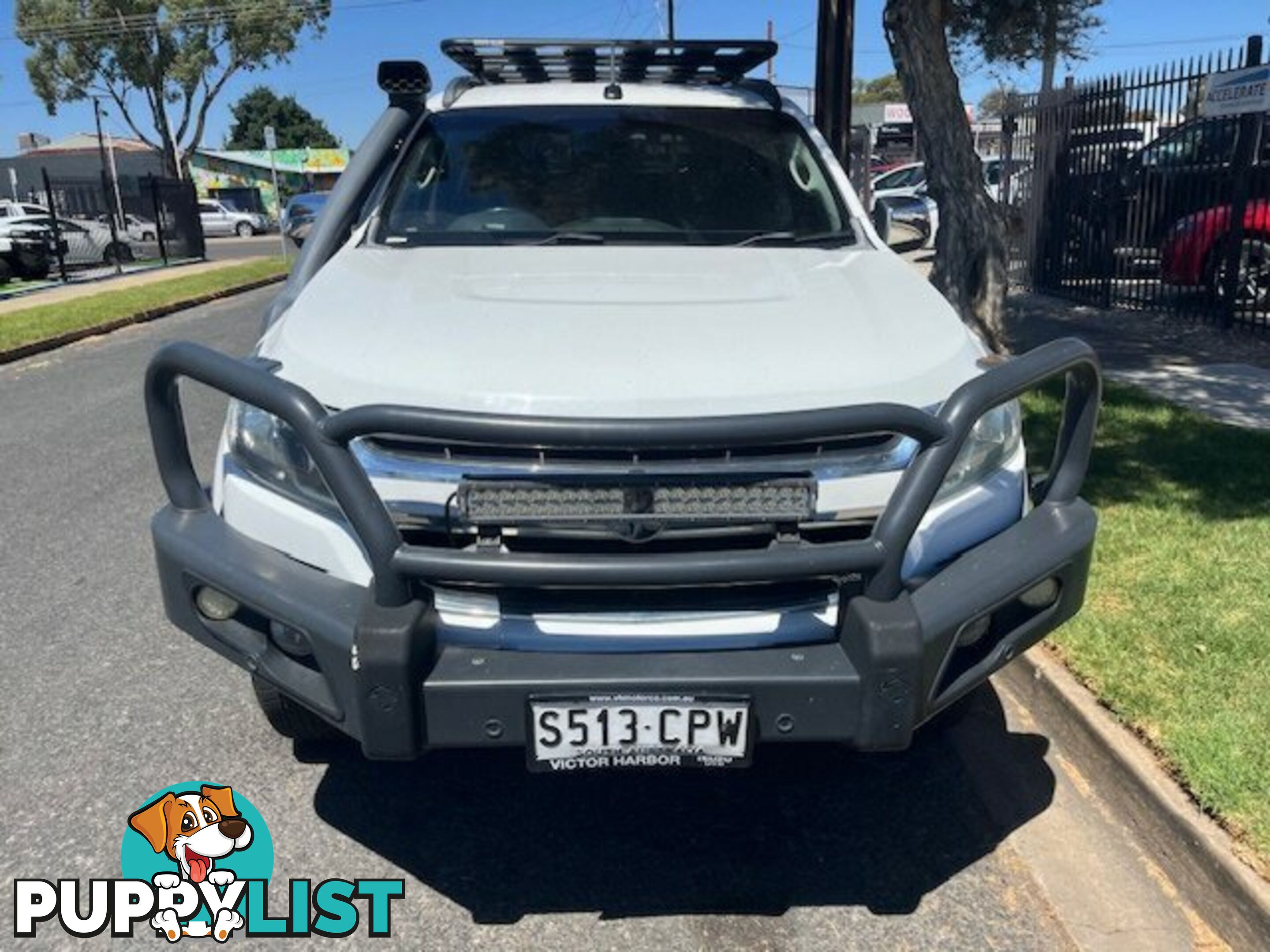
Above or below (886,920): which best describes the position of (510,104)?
above

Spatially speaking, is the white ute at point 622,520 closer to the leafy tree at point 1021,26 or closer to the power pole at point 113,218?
the leafy tree at point 1021,26

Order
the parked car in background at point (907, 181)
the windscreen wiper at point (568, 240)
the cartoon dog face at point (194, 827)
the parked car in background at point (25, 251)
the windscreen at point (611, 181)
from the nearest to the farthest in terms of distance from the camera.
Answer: the cartoon dog face at point (194, 827) → the windscreen wiper at point (568, 240) → the windscreen at point (611, 181) → the parked car in background at point (25, 251) → the parked car in background at point (907, 181)

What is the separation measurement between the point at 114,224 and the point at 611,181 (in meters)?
20.5

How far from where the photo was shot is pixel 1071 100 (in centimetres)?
1222

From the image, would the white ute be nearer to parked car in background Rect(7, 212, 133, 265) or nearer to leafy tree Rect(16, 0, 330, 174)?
parked car in background Rect(7, 212, 133, 265)

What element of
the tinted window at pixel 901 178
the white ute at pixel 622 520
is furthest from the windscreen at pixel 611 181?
the tinted window at pixel 901 178

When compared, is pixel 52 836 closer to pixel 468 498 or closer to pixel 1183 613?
pixel 468 498

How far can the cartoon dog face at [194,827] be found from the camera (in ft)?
9.78

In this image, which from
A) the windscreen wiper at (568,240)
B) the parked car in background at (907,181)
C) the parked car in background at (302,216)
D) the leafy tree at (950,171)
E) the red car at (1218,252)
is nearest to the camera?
the windscreen wiper at (568,240)

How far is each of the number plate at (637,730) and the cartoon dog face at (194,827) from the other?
113 cm

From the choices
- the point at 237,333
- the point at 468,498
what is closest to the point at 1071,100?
the point at 237,333

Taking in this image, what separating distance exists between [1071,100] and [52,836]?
12.2m

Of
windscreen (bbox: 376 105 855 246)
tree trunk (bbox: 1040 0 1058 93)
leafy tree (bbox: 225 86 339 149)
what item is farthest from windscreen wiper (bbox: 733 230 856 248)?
leafy tree (bbox: 225 86 339 149)

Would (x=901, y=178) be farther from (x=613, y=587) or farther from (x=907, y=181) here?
(x=613, y=587)
